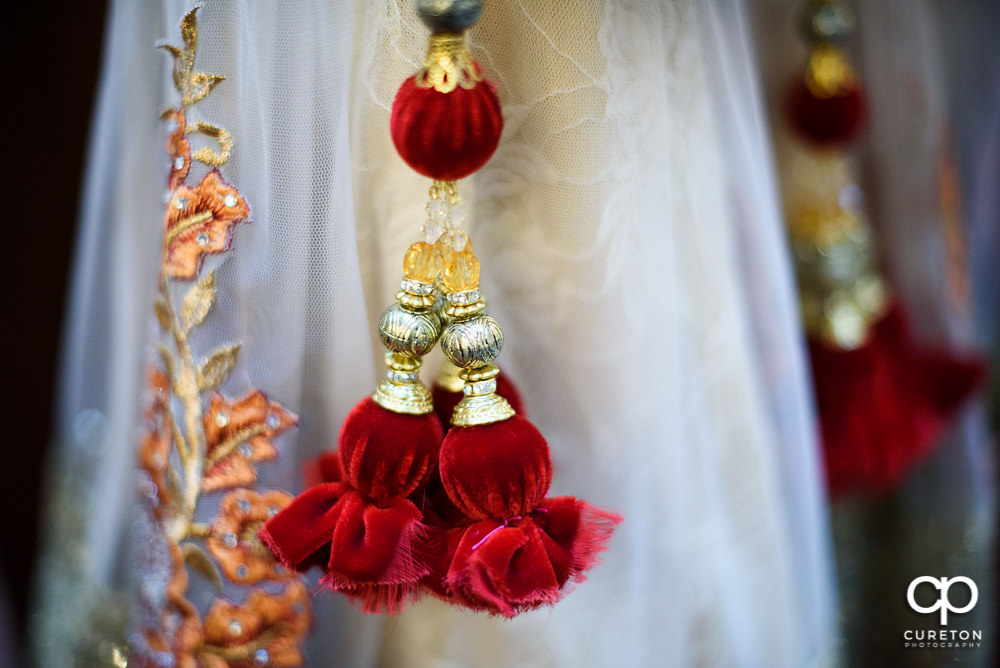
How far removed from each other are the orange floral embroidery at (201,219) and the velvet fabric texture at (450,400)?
0.15 m

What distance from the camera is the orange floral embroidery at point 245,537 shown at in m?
0.45

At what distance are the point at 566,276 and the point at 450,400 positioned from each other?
0.36 feet

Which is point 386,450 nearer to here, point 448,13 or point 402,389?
point 402,389

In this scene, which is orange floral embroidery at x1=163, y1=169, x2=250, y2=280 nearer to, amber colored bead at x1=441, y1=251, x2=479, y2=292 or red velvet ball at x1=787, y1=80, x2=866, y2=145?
amber colored bead at x1=441, y1=251, x2=479, y2=292

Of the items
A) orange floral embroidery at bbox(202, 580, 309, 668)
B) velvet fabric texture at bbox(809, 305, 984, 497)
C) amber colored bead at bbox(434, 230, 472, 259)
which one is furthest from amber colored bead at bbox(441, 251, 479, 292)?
velvet fabric texture at bbox(809, 305, 984, 497)

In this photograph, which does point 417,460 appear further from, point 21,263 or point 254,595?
point 21,263

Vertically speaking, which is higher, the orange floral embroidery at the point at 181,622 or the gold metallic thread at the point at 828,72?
the gold metallic thread at the point at 828,72

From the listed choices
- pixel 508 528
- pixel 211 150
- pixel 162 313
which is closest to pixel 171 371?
pixel 162 313

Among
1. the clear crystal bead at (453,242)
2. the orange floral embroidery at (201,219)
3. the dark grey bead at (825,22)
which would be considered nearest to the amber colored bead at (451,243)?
the clear crystal bead at (453,242)

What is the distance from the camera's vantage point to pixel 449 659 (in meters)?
0.48

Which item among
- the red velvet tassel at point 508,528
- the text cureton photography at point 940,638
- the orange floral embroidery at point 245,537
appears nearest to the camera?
the red velvet tassel at point 508,528

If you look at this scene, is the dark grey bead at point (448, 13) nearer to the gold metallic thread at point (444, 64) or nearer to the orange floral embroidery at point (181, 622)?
the gold metallic thread at point (444, 64)

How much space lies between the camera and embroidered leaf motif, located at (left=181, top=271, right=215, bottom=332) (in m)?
0.43

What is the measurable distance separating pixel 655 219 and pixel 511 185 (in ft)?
0.33
